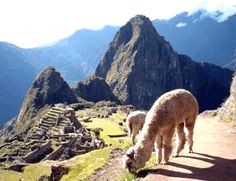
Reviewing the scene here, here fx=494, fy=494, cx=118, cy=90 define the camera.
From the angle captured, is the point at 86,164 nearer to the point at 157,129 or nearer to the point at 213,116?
the point at 157,129

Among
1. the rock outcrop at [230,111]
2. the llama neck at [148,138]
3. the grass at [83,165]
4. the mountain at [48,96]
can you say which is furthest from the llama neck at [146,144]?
the mountain at [48,96]

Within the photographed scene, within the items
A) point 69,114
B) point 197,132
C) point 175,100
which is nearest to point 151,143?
point 175,100

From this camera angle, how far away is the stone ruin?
76.7 metres

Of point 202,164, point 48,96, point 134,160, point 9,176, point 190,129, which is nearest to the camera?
point 134,160

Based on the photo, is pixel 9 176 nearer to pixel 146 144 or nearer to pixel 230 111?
pixel 230 111

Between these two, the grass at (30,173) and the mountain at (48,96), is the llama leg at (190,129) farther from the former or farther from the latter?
the mountain at (48,96)

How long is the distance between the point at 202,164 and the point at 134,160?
7.65 feet

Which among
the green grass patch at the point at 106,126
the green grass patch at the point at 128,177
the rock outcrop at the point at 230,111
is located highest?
the rock outcrop at the point at 230,111

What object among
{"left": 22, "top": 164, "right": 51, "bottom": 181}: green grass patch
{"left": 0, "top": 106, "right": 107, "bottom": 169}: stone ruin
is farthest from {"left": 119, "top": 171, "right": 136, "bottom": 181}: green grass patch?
{"left": 0, "top": 106, "right": 107, "bottom": 169}: stone ruin

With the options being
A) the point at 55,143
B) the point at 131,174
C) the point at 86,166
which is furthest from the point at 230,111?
the point at 55,143

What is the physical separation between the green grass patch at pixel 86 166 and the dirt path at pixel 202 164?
2.75ft

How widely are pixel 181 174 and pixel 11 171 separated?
54.2m

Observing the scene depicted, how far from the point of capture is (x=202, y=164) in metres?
15.7

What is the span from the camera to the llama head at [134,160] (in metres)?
14.8
